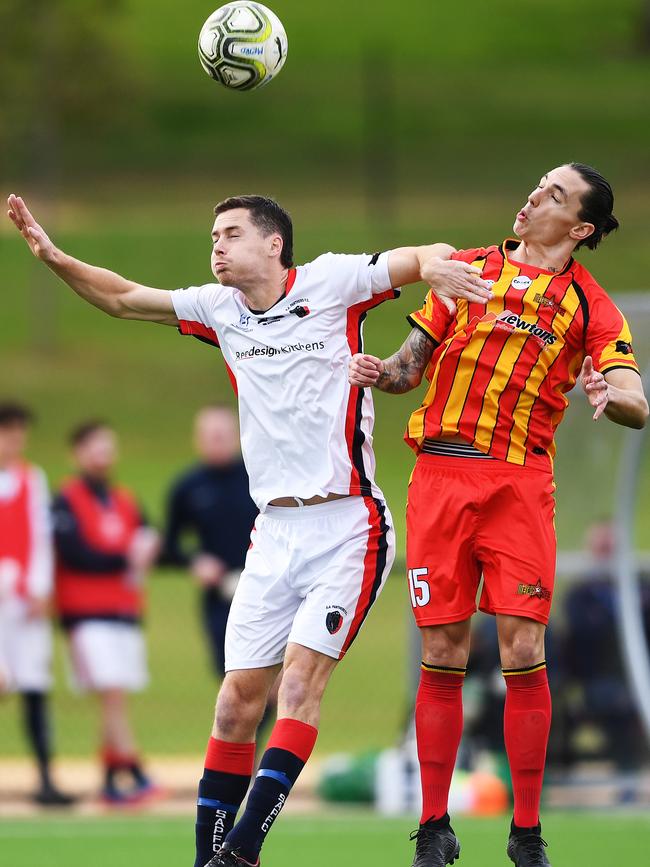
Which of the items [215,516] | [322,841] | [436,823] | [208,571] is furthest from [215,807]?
[215,516]

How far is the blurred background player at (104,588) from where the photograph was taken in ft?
37.5

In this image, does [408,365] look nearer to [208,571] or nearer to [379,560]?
[379,560]

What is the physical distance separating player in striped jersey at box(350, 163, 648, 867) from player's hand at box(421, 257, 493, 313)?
85 millimetres

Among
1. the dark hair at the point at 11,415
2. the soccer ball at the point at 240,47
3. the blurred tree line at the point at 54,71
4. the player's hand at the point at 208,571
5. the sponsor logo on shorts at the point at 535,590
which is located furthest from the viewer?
the blurred tree line at the point at 54,71

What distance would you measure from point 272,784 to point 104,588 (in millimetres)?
5608

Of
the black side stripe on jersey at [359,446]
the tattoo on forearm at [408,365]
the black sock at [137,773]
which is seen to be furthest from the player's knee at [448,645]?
the black sock at [137,773]

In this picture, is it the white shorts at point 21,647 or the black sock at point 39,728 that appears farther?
the white shorts at point 21,647

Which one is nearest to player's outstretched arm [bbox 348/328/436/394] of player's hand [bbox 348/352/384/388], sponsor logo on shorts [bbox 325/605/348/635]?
player's hand [bbox 348/352/384/388]

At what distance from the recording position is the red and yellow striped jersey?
6277 millimetres

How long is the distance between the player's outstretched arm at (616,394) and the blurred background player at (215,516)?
5.39 m

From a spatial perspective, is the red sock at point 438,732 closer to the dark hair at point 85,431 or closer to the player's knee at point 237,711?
the player's knee at point 237,711

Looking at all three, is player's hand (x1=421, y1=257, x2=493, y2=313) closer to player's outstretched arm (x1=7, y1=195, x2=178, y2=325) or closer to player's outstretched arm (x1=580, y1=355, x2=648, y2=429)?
player's outstretched arm (x1=580, y1=355, x2=648, y2=429)

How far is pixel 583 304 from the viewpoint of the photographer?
6.32 m

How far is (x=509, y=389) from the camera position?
20.6 feet
